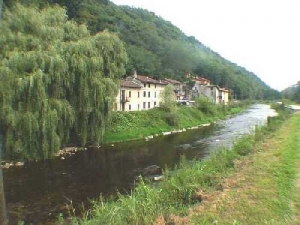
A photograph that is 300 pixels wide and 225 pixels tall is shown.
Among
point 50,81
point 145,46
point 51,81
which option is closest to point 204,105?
point 51,81

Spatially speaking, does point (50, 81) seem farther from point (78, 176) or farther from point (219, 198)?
point (219, 198)

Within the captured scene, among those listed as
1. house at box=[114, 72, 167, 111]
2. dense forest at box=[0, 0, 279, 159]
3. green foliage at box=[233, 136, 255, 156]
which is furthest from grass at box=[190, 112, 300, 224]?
house at box=[114, 72, 167, 111]

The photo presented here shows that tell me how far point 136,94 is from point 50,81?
2921 centimetres

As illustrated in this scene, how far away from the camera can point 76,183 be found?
17.4 meters

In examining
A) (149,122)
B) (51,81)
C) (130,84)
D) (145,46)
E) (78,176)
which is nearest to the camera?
(78,176)

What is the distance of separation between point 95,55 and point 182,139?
526 inches

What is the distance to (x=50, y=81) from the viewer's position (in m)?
22.8

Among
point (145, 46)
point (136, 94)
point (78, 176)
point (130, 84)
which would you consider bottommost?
point (78, 176)

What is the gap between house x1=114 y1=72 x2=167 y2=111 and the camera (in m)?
47.8

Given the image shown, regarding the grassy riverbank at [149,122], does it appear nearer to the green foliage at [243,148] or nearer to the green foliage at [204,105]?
the green foliage at [204,105]

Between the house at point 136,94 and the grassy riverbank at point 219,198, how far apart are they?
110ft

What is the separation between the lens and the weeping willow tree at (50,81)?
830 inches

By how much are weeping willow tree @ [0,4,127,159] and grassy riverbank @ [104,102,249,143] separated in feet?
17.8

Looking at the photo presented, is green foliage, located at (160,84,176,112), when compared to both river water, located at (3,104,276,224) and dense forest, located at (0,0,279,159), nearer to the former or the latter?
river water, located at (3,104,276,224)
